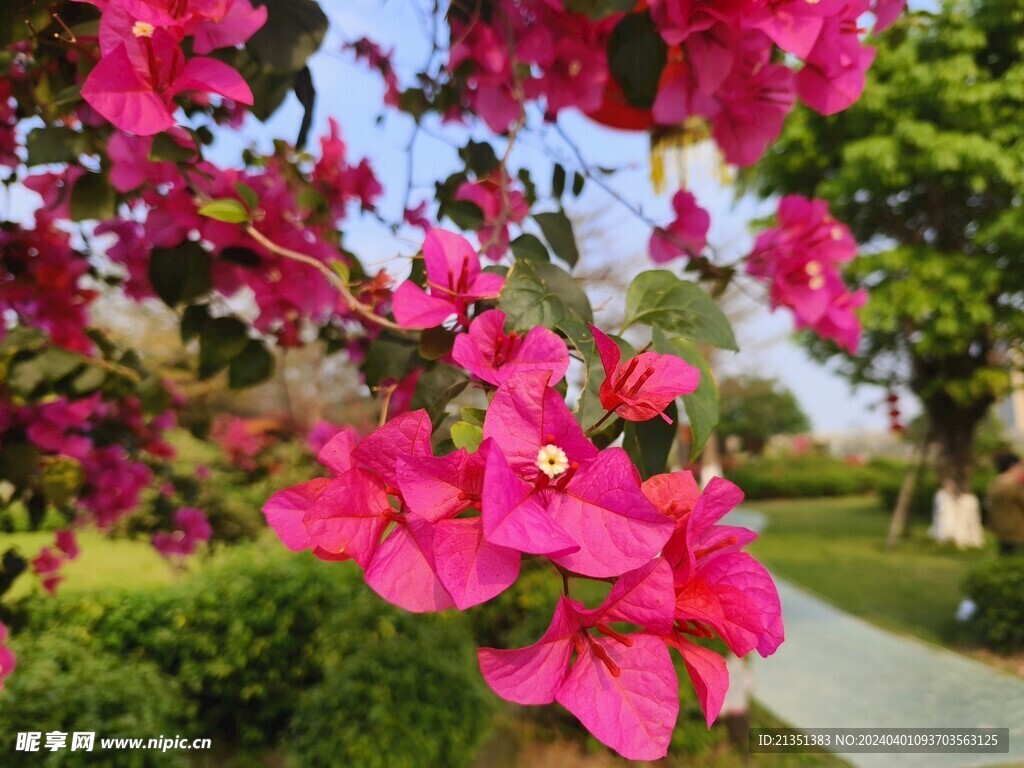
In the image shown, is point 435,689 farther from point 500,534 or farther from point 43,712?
point 500,534

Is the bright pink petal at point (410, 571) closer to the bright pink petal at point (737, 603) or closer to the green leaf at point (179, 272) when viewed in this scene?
the bright pink petal at point (737, 603)

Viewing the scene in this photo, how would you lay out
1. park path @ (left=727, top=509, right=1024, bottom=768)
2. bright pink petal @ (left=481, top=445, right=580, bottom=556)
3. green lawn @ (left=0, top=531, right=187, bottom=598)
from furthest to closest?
1. green lawn @ (left=0, top=531, right=187, bottom=598)
2. park path @ (left=727, top=509, right=1024, bottom=768)
3. bright pink petal @ (left=481, top=445, right=580, bottom=556)

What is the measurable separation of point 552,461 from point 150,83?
32 cm

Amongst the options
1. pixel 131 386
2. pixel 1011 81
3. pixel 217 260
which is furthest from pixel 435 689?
pixel 1011 81

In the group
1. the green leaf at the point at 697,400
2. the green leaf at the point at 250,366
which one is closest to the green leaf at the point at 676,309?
the green leaf at the point at 697,400

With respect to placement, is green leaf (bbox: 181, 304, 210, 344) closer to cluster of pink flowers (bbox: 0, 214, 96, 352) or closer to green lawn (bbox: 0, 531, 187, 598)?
cluster of pink flowers (bbox: 0, 214, 96, 352)

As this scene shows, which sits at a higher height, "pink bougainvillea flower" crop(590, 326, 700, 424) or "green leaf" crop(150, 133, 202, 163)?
"green leaf" crop(150, 133, 202, 163)

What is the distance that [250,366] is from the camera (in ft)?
2.28

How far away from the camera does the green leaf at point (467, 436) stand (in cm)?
29

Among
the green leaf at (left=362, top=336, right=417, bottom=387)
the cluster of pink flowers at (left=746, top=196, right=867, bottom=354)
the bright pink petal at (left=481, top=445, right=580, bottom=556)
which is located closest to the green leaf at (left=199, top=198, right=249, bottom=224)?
the green leaf at (left=362, top=336, right=417, bottom=387)

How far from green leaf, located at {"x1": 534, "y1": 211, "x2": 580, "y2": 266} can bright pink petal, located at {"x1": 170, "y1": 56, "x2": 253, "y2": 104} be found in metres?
0.27

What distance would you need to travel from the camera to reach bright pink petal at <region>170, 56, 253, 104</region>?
1.28 ft

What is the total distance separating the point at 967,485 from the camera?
660 centimetres

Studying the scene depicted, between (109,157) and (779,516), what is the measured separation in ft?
31.4
